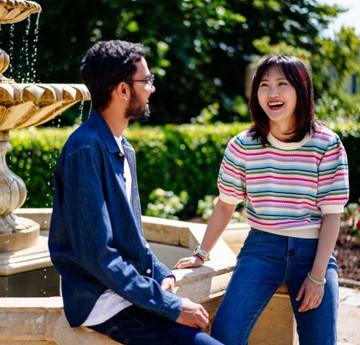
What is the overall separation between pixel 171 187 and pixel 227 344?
18.9 feet

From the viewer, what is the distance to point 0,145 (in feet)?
13.8

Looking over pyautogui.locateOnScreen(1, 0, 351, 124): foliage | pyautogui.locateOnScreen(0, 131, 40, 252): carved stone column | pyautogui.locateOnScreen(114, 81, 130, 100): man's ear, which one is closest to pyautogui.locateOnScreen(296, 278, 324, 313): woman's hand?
pyautogui.locateOnScreen(114, 81, 130, 100): man's ear

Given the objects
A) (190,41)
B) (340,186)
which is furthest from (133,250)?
(190,41)

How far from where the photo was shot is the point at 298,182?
2951mm

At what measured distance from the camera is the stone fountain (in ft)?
11.9

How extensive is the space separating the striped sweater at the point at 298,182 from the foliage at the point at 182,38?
25.6 feet

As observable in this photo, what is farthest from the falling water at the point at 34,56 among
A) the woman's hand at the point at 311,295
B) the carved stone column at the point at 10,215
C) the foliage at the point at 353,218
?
the woman's hand at the point at 311,295

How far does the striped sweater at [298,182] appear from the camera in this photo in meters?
2.93

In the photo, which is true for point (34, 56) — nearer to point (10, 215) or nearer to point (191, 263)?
point (10, 215)

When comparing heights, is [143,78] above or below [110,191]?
above

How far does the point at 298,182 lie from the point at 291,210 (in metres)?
0.13

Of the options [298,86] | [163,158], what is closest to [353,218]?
[163,158]

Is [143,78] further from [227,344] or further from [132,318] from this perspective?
[227,344]

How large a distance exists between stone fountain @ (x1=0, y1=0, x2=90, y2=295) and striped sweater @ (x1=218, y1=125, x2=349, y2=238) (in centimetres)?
131
